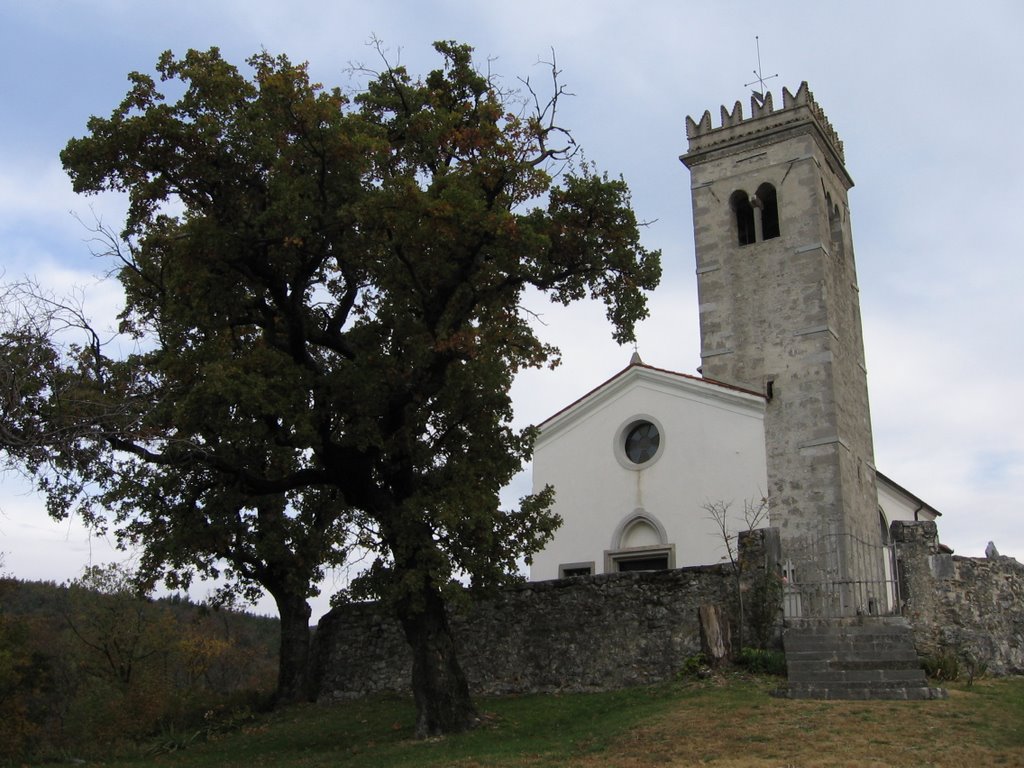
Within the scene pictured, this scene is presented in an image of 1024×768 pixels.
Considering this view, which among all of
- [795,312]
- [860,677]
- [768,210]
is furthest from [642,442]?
[860,677]

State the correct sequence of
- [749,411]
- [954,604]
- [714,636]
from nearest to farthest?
[714,636] → [954,604] → [749,411]

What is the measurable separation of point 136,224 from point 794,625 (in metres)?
12.9

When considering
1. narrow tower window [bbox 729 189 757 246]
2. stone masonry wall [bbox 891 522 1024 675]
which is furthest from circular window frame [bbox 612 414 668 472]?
stone masonry wall [bbox 891 522 1024 675]

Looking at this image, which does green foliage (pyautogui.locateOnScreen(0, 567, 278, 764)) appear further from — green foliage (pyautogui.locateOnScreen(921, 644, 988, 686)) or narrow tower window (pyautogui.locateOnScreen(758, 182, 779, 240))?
narrow tower window (pyautogui.locateOnScreen(758, 182, 779, 240))

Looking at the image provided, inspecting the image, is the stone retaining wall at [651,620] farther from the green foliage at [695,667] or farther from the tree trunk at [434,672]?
the tree trunk at [434,672]

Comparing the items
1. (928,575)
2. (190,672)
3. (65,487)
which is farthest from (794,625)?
(190,672)

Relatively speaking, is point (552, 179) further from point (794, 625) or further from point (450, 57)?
point (794, 625)

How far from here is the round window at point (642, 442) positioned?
25031mm

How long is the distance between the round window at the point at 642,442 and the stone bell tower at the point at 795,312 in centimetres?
266

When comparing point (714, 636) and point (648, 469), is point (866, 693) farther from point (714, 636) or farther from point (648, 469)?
point (648, 469)

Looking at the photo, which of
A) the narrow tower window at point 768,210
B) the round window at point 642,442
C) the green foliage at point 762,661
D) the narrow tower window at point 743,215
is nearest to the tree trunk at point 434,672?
the green foliage at point 762,661

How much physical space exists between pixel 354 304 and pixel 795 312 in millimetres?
13530

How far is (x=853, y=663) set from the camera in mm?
Result: 15586

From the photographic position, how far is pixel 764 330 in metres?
26.3
